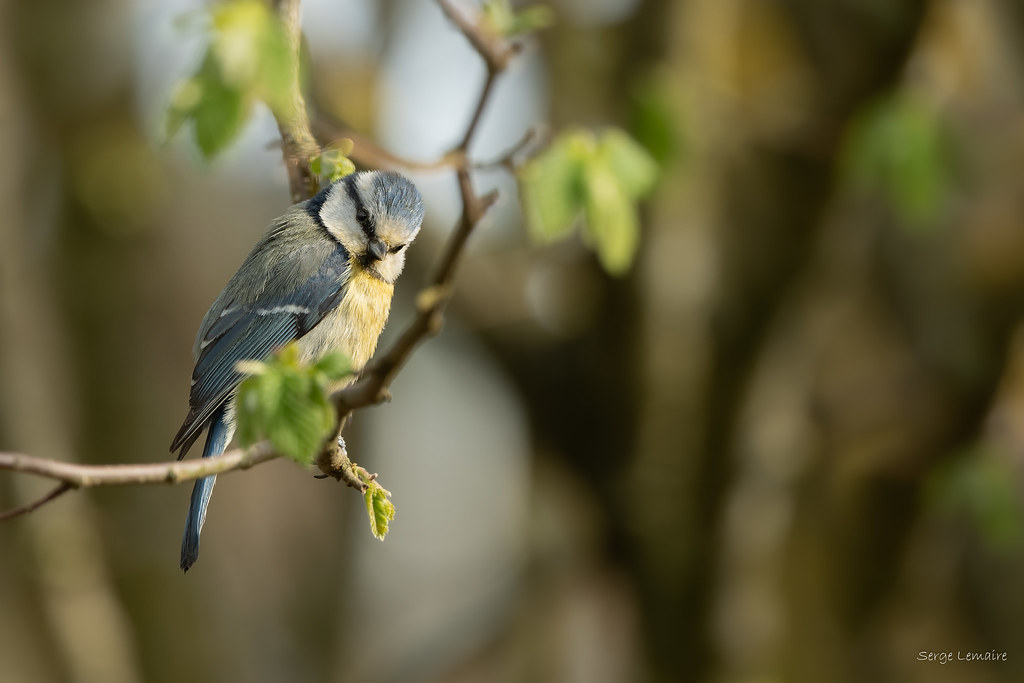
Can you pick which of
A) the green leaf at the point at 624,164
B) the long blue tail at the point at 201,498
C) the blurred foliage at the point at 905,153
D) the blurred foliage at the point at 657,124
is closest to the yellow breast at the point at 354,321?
the long blue tail at the point at 201,498

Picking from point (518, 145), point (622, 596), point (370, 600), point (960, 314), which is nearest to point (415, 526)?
point (370, 600)

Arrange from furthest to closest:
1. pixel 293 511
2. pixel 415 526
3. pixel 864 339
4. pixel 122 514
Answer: pixel 415 526
pixel 293 511
pixel 864 339
pixel 122 514

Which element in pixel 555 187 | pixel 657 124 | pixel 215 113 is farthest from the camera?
pixel 657 124

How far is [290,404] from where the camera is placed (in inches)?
36.1

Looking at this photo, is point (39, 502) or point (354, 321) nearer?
point (39, 502)

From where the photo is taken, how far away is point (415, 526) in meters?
11.6

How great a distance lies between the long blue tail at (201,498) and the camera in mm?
891

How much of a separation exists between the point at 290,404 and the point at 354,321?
0.70 m

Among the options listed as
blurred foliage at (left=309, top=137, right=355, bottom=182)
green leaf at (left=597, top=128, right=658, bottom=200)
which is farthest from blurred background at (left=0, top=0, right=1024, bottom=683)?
blurred foliage at (left=309, top=137, right=355, bottom=182)

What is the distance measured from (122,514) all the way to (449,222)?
1830mm

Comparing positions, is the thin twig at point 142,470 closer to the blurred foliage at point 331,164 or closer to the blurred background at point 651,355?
the blurred foliage at point 331,164

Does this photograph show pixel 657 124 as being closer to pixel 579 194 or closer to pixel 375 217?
pixel 579 194

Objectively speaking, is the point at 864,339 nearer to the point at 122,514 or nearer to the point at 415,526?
the point at 122,514
